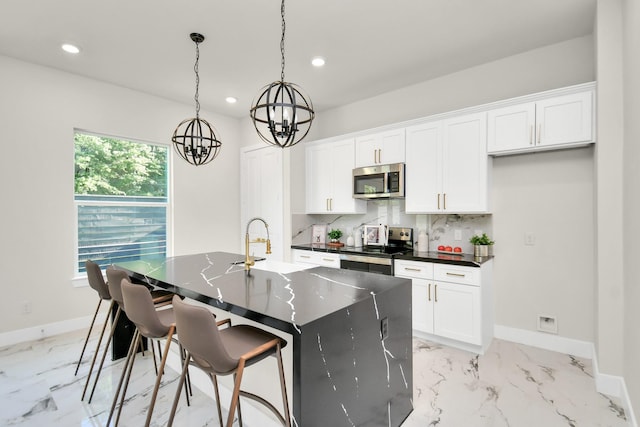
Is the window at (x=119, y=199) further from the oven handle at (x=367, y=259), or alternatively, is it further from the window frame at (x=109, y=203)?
the oven handle at (x=367, y=259)

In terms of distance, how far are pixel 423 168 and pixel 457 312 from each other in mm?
1528

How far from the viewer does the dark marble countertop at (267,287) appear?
1.51m

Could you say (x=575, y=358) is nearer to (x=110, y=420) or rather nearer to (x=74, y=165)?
(x=110, y=420)

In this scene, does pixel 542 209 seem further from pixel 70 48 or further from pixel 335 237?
pixel 70 48

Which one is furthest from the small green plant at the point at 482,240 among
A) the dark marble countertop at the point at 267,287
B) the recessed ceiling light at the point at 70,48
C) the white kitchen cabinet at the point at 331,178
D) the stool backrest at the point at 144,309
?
the recessed ceiling light at the point at 70,48

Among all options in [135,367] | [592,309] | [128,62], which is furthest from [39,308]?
[592,309]

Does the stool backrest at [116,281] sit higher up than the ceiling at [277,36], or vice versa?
the ceiling at [277,36]

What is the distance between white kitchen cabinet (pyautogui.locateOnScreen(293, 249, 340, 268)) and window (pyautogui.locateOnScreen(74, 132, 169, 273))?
190 centimetres

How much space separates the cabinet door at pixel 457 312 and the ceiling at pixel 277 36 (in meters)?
2.31

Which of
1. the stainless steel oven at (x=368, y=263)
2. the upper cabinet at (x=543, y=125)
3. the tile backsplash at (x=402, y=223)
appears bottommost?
the stainless steel oven at (x=368, y=263)

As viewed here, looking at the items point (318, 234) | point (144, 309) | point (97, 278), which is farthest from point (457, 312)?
point (97, 278)

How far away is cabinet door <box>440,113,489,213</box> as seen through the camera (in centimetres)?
319

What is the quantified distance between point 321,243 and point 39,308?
332 cm

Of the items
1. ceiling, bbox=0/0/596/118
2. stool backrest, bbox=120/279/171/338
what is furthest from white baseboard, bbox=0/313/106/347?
ceiling, bbox=0/0/596/118
